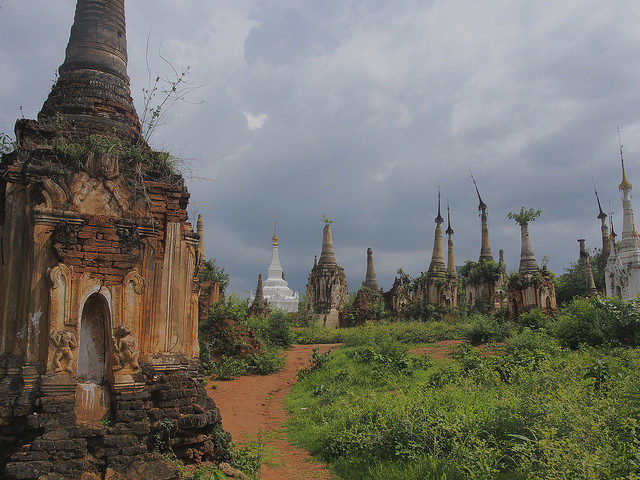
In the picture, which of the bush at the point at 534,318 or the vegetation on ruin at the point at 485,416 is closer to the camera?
the vegetation on ruin at the point at 485,416

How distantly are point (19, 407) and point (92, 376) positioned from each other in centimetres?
100

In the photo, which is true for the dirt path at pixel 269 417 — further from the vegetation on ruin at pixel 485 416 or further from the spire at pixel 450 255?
the spire at pixel 450 255

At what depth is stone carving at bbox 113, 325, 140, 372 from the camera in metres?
6.75

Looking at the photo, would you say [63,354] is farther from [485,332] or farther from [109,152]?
[485,332]

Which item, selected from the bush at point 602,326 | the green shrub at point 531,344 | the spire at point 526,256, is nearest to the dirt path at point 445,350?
the green shrub at point 531,344

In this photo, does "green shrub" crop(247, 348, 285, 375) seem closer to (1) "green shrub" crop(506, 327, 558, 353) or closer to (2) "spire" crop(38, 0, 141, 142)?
(1) "green shrub" crop(506, 327, 558, 353)

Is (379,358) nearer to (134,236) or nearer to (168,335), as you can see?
(168,335)

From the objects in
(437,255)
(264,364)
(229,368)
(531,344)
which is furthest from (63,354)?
(437,255)

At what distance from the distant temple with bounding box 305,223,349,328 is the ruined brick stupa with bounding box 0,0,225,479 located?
23.4 metres

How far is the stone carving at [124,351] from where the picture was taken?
22.1 feet

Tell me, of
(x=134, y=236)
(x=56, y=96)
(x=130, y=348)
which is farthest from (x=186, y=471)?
(x=56, y=96)

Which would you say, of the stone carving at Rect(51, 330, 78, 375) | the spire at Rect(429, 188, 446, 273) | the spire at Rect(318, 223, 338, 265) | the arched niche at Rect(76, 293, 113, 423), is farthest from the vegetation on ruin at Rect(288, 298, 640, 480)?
the spire at Rect(318, 223, 338, 265)

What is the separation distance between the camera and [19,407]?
599 cm

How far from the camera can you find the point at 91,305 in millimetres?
6941
